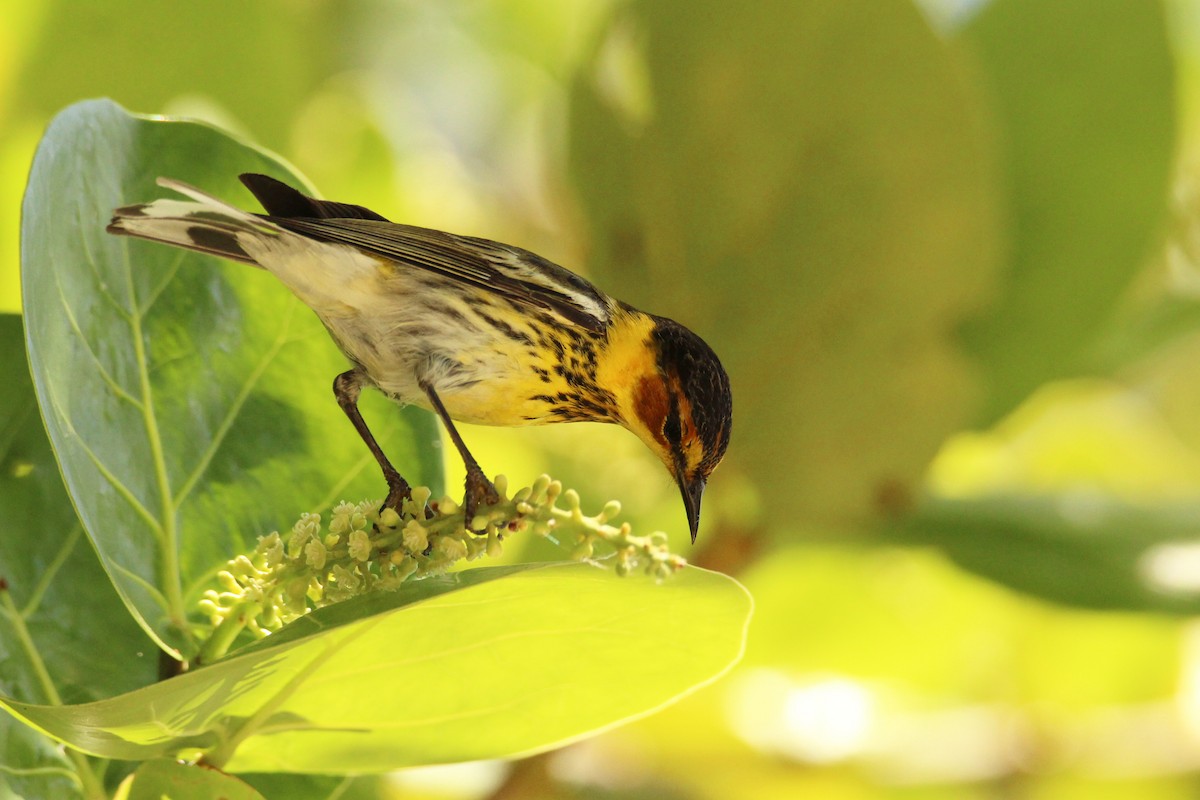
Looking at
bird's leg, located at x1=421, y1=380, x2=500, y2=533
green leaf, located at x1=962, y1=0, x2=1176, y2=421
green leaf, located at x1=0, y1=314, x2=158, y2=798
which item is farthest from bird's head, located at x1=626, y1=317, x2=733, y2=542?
green leaf, located at x1=962, y1=0, x2=1176, y2=421

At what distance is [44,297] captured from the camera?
72 centimetres

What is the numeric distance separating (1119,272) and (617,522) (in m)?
0.69

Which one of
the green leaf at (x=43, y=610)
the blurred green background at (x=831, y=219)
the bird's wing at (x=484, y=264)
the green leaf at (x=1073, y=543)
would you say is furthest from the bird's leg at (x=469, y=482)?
the green leaf at (x=1073, y=543)

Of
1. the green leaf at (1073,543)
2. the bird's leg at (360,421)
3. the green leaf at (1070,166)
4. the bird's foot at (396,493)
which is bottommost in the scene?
the bird's foot at (396,493)

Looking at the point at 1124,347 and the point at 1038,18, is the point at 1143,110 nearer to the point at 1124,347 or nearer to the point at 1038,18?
the point at 1038,18

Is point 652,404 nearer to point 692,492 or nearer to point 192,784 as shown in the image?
point 692,492

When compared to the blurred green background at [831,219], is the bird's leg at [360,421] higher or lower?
lower

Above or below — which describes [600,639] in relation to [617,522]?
below

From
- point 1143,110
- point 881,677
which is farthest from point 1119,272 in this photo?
point 881,677

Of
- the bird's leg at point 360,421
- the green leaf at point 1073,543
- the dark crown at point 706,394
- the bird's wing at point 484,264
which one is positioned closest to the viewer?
the bird's leg at point 360,421

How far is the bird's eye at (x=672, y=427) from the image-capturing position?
117 centimetres

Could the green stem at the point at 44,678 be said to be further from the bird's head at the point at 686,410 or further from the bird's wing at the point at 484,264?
the bird's head at the point at 686,410

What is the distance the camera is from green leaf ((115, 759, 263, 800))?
69 centimetres

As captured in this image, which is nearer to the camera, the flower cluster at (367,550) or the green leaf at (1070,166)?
the flower cluster at (367,550)
